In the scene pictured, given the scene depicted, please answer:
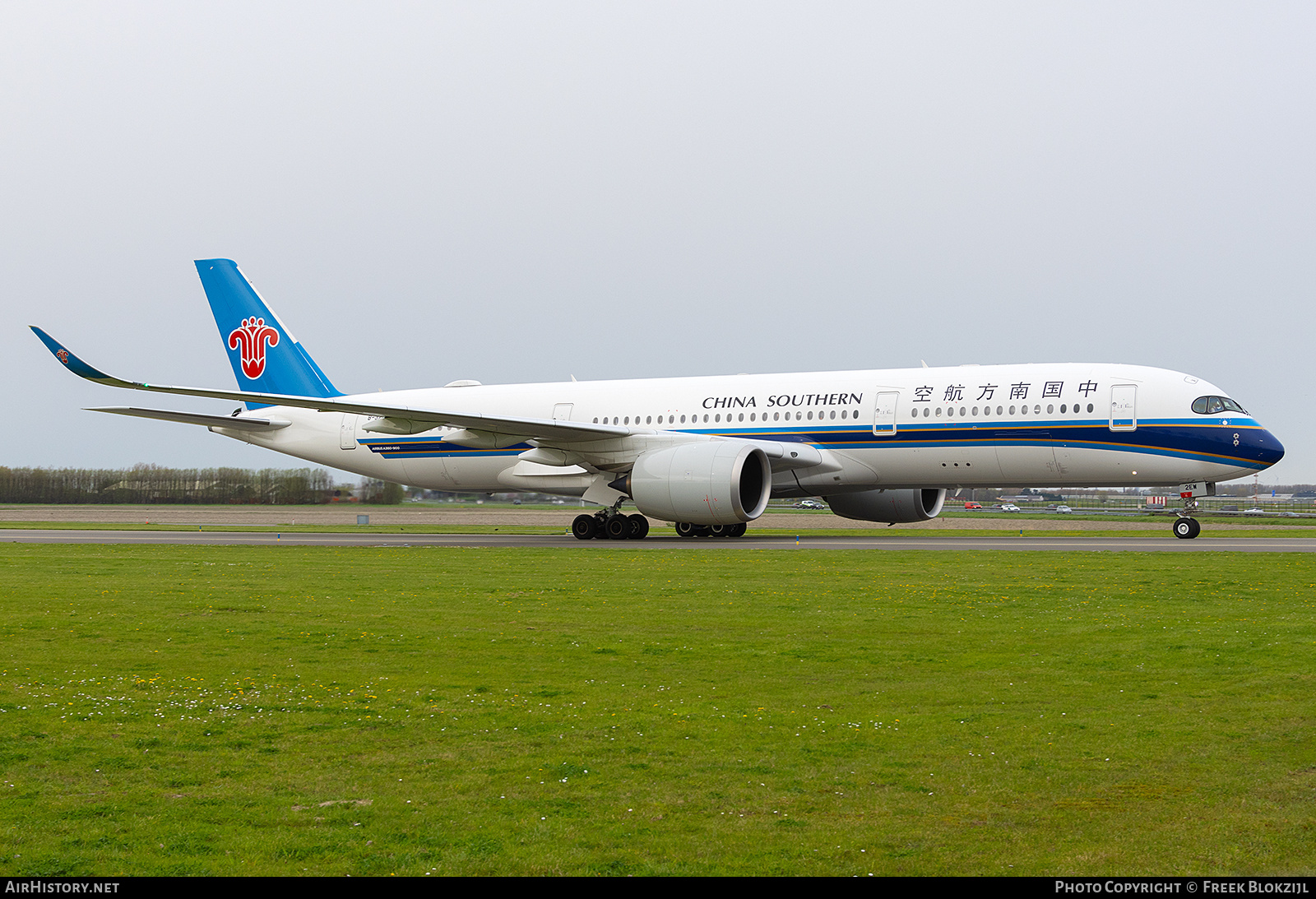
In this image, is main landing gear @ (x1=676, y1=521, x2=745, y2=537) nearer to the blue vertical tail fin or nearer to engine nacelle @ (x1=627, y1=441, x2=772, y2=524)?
engine nacelle @ (x1=627, y1=441, x2=772, y2=524)

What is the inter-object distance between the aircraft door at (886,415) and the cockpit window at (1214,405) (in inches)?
245

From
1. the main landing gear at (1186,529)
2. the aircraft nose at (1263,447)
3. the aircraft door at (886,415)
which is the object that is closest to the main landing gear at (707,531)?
the aircraft door at (886,415)

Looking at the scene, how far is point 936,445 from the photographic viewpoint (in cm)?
2523

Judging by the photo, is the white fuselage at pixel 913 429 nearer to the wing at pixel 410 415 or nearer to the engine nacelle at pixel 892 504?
the wing at pixel 410 415

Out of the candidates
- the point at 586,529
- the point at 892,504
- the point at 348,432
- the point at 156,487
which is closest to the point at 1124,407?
the point at 892,504

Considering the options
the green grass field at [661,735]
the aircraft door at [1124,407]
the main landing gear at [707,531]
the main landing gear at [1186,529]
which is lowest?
the green grass field at [661,735]

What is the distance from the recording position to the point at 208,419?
30.7 meters

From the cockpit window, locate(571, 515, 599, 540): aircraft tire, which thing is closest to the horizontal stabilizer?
locate(571, 515, 599, 540): aircraft tire

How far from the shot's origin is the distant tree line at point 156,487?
261 ft

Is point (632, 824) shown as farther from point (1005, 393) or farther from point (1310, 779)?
point (1005, 393)

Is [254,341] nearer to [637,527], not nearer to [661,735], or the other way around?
[637,527]

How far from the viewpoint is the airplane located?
23.9m

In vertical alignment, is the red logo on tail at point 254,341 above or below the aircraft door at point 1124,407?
above
